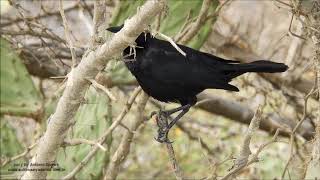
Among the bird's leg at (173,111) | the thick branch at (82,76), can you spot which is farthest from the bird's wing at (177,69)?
the thick branch at (82,76)

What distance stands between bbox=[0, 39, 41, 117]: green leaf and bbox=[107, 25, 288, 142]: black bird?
122 centimetres

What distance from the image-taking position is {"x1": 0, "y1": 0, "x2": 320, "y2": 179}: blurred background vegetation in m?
2.71

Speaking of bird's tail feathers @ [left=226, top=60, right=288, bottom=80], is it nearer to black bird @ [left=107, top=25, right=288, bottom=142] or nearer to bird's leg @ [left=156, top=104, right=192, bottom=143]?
black bird @ [left=107, top=25, right=288, bottom=142]

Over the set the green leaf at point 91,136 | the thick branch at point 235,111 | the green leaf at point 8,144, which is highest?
the green leaf at point 91,136

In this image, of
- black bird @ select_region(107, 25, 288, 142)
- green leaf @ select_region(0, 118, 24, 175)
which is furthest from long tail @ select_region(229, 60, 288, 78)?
green leaf @ select_region(0, 118, 24, 175)

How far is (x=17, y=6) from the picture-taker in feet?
8.25

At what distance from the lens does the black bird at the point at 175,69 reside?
1.92m

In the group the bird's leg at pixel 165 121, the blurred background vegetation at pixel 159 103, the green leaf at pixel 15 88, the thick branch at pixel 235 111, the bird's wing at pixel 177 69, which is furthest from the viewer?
the thick branch at pixel 235 111

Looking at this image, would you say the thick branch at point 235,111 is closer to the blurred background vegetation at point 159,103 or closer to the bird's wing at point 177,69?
the blurred background vegetation at point 159,103

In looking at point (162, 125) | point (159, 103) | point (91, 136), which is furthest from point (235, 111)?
point (162, 125)

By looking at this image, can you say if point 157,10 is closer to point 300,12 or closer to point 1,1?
point 300,12

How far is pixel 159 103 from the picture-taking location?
3.69 m

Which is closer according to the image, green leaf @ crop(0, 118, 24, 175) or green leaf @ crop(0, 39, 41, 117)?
green leaf @ crop(0, 118, 24, 175)

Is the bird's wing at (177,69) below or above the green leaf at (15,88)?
above
